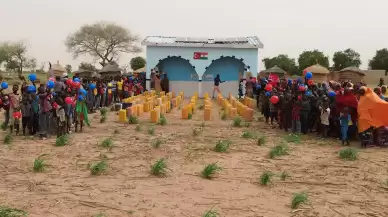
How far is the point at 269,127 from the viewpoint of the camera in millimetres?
13672

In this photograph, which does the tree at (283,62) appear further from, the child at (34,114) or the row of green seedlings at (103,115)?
the child at (34,114)

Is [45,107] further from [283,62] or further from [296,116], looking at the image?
[283,62]

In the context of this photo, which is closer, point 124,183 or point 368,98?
point 124,183

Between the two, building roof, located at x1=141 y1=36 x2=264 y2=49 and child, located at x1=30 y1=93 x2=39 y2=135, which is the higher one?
building roof, located at x1=141 y1=36 x2=264 y2=49

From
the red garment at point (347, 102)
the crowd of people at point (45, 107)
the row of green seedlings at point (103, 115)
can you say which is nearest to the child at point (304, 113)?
the red garment at point (347, 102)

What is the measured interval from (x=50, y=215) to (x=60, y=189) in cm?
112

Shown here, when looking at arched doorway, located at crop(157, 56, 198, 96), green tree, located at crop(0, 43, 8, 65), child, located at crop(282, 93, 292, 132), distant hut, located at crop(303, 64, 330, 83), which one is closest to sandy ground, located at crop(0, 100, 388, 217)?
child, located at crop(282, 93, 292, 132)

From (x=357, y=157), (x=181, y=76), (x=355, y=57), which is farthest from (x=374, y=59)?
(x=357, y=157)

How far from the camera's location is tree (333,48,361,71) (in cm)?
5044

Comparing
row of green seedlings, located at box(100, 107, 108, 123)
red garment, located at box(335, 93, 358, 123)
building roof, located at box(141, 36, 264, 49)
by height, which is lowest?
row of green seedlings, located at box(100, 107, 108, 123)

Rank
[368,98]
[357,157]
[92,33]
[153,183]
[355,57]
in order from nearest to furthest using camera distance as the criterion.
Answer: [153,183] < [357,157] < [368,98] < [355,57] < [92,33]

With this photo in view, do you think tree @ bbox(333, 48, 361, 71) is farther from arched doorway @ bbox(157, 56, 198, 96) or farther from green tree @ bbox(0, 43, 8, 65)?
green tree @ bbox(0, 43, 8, 65)

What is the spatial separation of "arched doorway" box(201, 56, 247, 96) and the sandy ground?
16759mm

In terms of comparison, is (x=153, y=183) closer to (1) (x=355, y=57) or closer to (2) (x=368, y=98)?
(2) (x=368, y=98)
